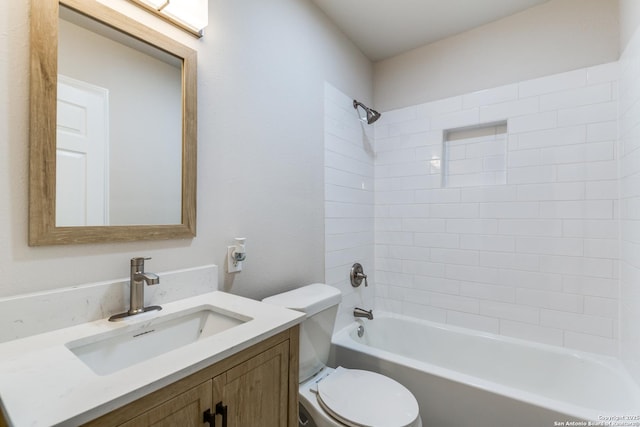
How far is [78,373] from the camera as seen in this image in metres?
0.63

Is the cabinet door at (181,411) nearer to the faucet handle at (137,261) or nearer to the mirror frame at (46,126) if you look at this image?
the faucet handle at (137,261)

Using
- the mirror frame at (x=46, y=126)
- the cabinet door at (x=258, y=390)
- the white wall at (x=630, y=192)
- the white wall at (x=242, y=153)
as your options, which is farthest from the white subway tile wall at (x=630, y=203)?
the mirror frame at (x=46, y=126)

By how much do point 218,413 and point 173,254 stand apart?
61cm

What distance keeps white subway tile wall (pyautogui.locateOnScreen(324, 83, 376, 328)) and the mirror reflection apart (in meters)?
1.04

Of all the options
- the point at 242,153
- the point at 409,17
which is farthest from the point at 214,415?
the point at 409,17

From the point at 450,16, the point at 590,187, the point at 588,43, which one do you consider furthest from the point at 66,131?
the point at 588,43

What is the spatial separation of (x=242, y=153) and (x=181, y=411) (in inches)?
41.3

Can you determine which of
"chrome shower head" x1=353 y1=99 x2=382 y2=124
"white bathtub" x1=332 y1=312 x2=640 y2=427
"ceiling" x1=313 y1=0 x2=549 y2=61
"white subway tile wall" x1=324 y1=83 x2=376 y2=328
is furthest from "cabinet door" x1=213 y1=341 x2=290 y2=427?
"ceiling" x1=313 y1=0 x2=549 y2=61

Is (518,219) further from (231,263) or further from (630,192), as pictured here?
(231,263)

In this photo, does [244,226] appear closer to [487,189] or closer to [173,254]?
[173,254]

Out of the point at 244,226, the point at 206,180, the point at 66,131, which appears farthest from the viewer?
the point at 244,226

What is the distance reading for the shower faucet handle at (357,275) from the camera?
7.29 feet

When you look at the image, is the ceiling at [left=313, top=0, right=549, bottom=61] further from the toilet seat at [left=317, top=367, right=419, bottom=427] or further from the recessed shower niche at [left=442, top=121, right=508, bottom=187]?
the toilet seat at [left=317, top=367, right=419, bottom=427]

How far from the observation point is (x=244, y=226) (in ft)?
4.67
